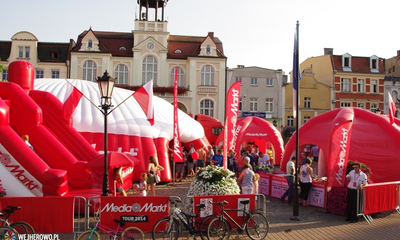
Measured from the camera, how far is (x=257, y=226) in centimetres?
834

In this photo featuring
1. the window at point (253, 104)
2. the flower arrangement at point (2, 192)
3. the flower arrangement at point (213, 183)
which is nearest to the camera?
the flower arrangement at point (213, 183)

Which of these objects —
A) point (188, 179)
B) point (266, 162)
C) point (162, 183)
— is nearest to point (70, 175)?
point (162, 183)

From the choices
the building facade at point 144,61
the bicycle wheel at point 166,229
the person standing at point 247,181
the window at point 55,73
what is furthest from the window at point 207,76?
the bicycle wheel at point 166,229

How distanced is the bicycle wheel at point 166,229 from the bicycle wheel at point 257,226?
1520 mm

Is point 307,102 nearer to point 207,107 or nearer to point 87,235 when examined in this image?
point 207,107

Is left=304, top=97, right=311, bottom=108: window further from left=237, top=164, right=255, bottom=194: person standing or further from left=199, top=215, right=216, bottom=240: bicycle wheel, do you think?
left=199, top=215, right=216, bottom=240: bicycle wheel

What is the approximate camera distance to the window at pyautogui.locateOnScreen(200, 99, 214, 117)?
36.1 meters

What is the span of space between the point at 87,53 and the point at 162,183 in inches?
879

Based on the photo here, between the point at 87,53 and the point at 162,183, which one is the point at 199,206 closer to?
the point at 162,183

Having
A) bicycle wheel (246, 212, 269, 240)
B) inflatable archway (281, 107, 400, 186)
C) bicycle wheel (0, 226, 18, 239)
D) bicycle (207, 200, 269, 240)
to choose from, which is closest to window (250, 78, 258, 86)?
inflatable archway (281, 107, 400, 186)

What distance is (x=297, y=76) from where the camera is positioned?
33.8 feet

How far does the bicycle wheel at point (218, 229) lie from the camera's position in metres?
7.89

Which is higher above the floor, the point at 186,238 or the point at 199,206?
the point at 199,206

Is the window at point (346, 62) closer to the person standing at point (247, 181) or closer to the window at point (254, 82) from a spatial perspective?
the window at point (254, 82)
